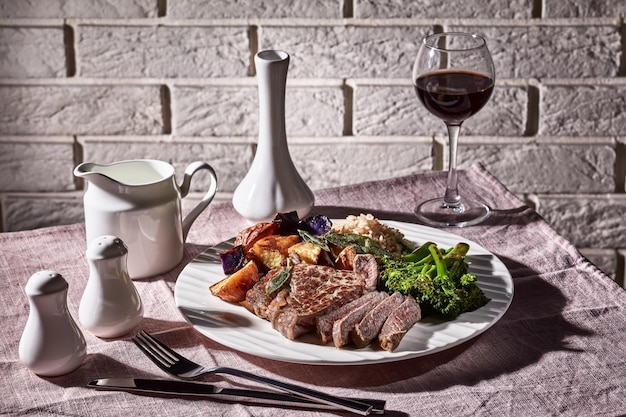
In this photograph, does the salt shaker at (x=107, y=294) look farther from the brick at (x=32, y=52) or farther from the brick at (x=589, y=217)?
the brick at (x=589, y=217)

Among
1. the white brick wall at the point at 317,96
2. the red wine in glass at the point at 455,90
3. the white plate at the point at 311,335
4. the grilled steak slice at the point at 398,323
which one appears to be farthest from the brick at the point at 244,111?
the grilled steak slice at the point at 398,323

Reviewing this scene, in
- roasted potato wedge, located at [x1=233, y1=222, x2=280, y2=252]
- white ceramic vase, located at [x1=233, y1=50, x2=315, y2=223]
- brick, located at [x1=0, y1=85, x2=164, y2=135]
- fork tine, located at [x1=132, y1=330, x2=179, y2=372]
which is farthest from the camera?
brick, located at [x1=0, y1=85, x2=164, y2=135]

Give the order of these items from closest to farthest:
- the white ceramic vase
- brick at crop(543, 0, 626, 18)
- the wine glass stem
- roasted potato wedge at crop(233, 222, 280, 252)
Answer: roasted potato wedge at crop(233, 222, 280, 252) < the white ceramic vase < the wine glass stem < brick at crop(543, 0, 626, 18)

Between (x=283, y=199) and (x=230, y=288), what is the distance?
0.32 metres

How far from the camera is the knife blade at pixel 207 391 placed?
1.01m

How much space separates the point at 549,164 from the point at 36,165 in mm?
1378

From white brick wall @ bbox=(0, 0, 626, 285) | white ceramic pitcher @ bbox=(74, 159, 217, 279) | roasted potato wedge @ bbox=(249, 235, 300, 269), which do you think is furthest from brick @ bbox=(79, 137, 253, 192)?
roasted potato wedge @ bbox=(249, 235, 300, 269)

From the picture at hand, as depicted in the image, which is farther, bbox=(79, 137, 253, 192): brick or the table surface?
bbox=(79, 137, 253, 192): brick

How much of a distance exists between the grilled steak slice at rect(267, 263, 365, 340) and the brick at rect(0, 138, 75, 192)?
124cm

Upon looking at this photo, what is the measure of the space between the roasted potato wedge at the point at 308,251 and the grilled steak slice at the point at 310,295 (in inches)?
1.3

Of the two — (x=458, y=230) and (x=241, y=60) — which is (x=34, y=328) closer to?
(x=458, y=230)

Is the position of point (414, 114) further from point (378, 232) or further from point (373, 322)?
point (373, 322)

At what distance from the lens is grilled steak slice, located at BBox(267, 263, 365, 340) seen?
111 cm

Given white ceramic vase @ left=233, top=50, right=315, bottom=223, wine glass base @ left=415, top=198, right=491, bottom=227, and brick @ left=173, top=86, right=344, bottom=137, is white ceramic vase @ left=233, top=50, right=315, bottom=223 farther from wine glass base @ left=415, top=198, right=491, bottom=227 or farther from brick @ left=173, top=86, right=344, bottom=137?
brick @ left=173, top=86, right=344, bottom=137
